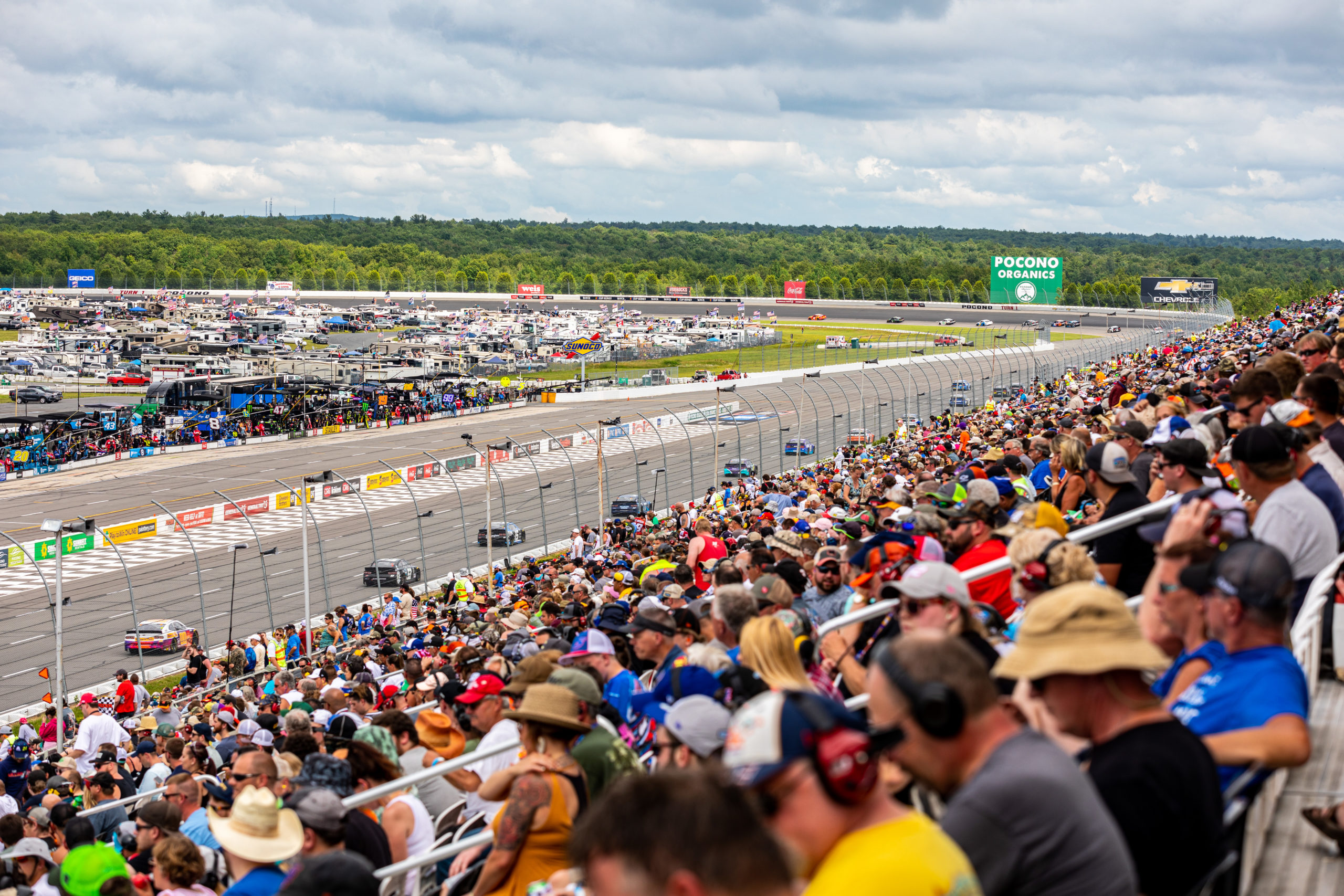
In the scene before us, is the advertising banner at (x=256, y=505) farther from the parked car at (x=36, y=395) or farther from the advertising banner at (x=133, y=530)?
the parked car at (x=36, y=395)

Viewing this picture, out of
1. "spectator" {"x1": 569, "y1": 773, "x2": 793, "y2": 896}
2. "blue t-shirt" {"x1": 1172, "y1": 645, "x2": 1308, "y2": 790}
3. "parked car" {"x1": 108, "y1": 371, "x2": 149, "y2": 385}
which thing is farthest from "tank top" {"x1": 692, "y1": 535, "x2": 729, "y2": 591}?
"parked car" {"x1": 108, "y1": 371, "x2": 149, "y2": 385}

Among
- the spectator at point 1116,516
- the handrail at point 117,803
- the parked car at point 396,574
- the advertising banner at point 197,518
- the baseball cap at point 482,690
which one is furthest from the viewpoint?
the parked car at point 396,574

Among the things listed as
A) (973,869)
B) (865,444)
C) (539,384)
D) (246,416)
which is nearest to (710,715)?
(973,869)

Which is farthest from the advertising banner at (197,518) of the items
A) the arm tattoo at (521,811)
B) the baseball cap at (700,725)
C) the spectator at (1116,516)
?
the baseball cap at (700,725)

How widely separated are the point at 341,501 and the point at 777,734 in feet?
141

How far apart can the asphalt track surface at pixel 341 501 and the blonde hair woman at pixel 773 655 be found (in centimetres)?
1965

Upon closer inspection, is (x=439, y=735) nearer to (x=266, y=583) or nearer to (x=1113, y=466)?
(x=1113, y=466)

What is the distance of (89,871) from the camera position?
17.7ft

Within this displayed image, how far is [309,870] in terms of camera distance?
3.68 metres

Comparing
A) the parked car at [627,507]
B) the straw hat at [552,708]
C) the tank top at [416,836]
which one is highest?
the straw hat at [552,708]

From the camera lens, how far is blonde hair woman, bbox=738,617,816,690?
4.45 m

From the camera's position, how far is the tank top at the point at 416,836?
550cm

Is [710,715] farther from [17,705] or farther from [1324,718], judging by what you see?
[17,705]

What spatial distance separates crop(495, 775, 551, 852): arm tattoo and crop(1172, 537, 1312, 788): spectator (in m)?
2.26
